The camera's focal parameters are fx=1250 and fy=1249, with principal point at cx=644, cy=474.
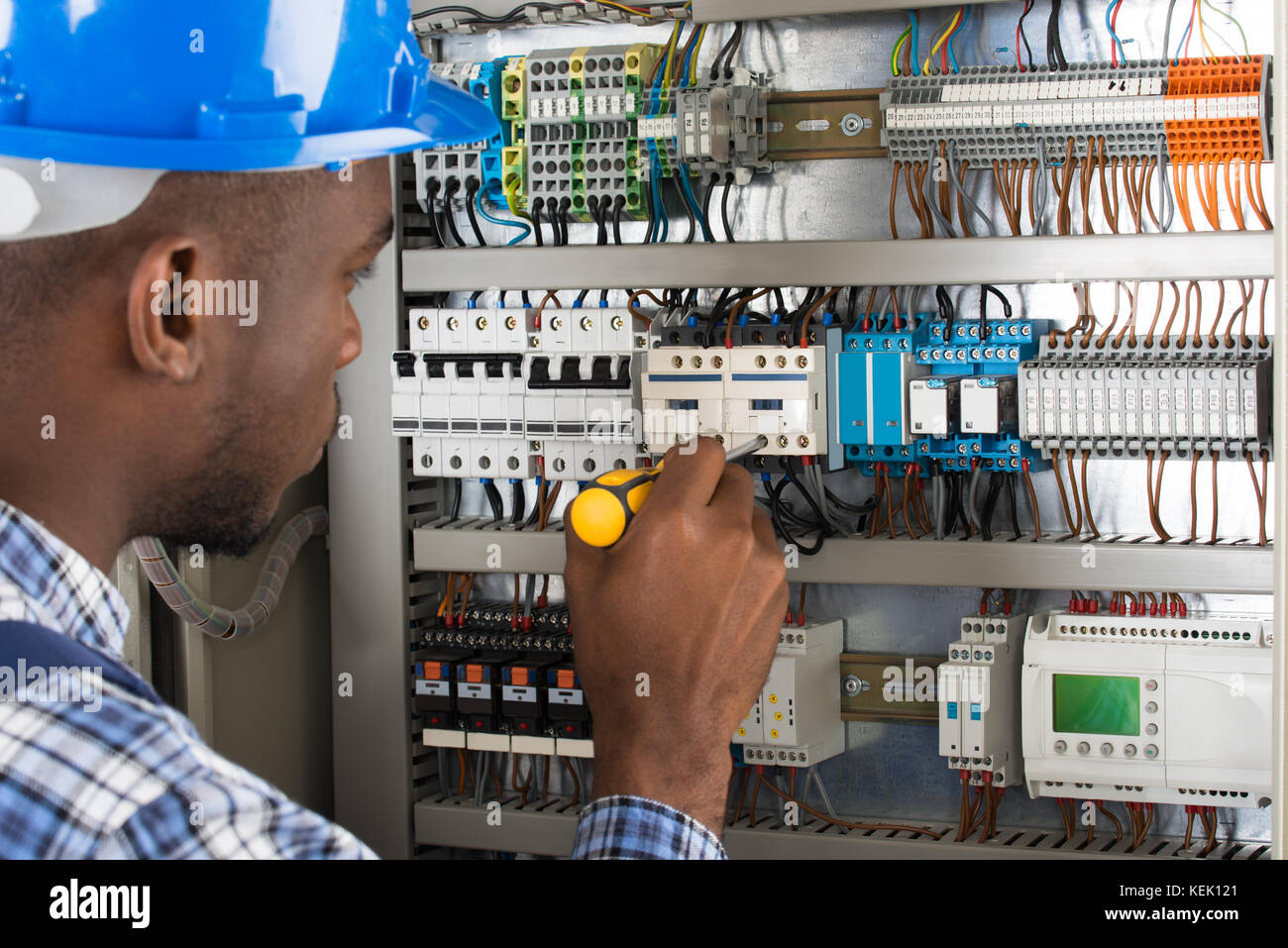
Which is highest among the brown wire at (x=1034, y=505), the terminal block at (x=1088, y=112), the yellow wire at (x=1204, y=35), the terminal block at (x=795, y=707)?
the yellow wire at (x=1204, y=35)

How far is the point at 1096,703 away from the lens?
6.20 feet

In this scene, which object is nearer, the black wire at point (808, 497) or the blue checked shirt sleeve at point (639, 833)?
the blue checked shirt sleeve at point (639, 833)

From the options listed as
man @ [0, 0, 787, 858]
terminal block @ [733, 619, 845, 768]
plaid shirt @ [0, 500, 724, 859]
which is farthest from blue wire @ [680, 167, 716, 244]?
plaid shirt @ [0, 500, 724, 859]

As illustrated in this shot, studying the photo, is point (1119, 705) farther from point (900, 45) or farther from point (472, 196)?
point (472, 196)

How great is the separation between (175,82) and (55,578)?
27 cm

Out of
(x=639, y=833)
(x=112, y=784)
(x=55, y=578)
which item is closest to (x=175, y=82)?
(x=55, y=578)

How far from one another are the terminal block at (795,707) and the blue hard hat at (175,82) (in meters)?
1.39

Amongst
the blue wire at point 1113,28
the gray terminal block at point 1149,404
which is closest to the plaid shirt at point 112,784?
the gray terminal block at point 1149,404

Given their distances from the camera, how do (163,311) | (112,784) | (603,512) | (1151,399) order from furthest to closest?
(1151,399) < (603,512) < (163,311) < (112,784)

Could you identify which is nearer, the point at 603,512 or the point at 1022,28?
the point at 603,512

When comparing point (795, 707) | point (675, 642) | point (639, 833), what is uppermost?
point (675, 642)

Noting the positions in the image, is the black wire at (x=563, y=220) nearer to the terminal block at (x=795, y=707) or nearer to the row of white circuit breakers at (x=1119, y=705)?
the terminal block at (x=795, y=707)

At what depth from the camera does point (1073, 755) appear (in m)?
1.91

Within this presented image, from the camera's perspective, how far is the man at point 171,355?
0.55 metres
